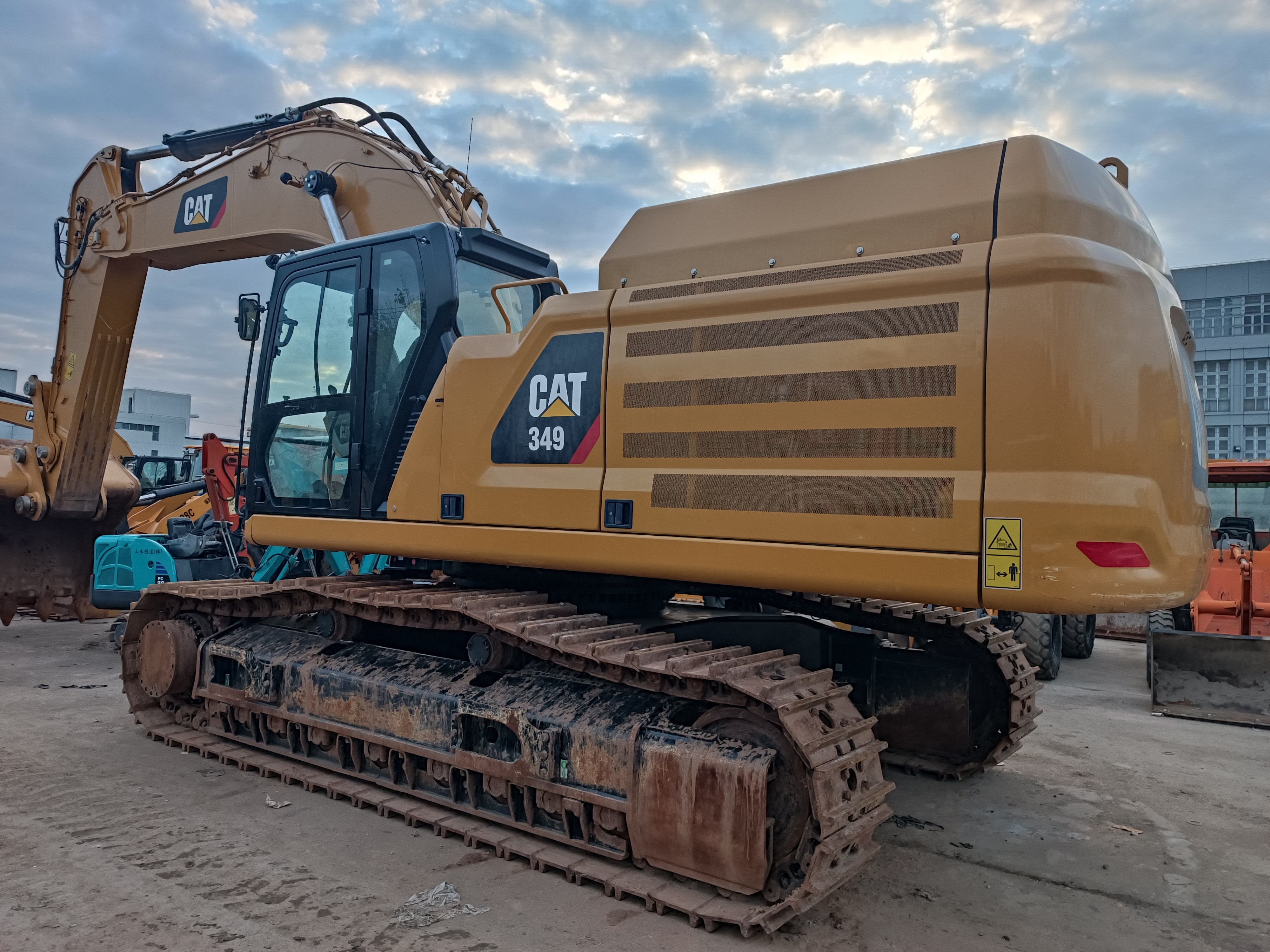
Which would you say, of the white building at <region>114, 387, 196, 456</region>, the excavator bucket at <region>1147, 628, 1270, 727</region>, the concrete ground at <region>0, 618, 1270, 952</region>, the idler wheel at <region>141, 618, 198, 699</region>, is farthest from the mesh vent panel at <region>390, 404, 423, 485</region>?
the white building at <region>114, 387, 196, 456</region>

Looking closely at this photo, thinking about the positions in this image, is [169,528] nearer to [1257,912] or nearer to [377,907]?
[377,907]

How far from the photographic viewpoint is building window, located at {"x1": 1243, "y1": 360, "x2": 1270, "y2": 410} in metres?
31.3

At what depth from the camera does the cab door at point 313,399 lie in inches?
198

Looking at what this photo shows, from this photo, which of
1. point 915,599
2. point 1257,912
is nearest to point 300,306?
point 915,599

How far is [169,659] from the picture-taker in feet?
19.2

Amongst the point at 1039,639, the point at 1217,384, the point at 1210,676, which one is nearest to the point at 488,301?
the point at 1039,639

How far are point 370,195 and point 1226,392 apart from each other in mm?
34951

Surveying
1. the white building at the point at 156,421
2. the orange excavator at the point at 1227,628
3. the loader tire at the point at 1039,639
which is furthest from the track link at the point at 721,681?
the white building at the point at 156,421

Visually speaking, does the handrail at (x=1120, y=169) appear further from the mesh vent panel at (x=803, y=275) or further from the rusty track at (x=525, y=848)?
the rusty track at (x=525, y=848)

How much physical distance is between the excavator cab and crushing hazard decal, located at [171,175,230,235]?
222cm

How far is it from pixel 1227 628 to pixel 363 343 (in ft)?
30.8

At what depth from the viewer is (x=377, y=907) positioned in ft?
11.5

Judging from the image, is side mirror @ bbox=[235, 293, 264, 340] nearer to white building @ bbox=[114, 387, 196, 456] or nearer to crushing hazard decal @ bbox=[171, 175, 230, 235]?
crushing hazard decal @ bbox=[171, 175, 230, 235]

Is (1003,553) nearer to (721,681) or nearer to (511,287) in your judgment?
(721,681)
